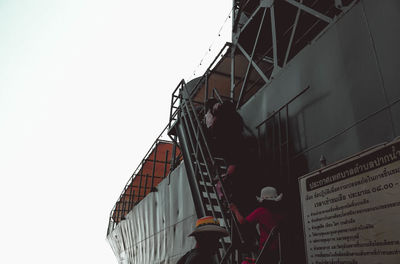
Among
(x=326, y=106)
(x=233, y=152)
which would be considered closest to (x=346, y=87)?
(x=326, y=106)

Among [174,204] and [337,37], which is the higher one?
[337,37]

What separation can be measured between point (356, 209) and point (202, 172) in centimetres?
384

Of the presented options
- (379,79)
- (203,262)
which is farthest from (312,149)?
(203,262)

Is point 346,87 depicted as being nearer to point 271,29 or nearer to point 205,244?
point 205,244

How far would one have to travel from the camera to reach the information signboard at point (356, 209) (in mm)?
2005

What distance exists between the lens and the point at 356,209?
2.26 meters

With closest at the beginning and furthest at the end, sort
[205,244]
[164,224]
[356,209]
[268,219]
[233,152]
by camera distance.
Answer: [356,209], [205,244], [268,219], [233,152], [164,224]

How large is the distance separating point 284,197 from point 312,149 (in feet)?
2.72

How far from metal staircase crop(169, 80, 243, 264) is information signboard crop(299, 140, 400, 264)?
1.47 metres

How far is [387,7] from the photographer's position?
3.67 m

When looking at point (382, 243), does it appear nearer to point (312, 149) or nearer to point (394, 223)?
point (394, 223)

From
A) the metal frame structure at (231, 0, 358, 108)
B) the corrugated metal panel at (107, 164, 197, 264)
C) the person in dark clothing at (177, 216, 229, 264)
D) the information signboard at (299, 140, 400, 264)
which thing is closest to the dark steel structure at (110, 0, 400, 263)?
the information signboard at (299, 140, 400, 264)

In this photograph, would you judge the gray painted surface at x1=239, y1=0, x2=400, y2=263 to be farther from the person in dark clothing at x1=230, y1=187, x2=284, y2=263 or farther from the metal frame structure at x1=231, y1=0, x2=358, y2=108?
the metal frame structure at x1=231, y1=0, x2=358, y2=108

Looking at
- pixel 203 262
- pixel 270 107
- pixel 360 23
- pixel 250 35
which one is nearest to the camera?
pixel 203 262
